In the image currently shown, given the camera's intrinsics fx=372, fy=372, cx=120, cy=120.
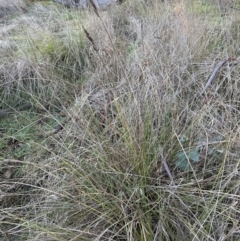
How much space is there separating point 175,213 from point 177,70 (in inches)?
37.4

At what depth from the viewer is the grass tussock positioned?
48.3 inches

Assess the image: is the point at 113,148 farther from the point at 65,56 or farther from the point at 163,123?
the point at 65,56

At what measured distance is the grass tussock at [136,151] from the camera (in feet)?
4.02

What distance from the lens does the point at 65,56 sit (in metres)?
2.68

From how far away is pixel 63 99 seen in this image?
2174mm

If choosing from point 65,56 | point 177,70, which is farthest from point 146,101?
point 65,56

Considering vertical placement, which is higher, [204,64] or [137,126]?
[137,126]

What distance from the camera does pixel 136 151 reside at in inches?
53.3

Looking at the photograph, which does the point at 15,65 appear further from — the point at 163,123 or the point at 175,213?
the point at 175,213

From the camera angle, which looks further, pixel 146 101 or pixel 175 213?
pixel 146 101

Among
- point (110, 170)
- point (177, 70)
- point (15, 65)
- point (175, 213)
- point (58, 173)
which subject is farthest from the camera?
point (15, 65)

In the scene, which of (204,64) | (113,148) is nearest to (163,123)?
(113,148)

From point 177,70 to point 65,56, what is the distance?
1.02m

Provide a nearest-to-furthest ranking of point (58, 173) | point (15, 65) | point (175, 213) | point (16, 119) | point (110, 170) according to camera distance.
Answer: point (175, 213), point (110, 170), point (58, 173), point (16, 119), point (15, 65)
